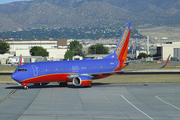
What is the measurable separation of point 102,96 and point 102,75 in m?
11.7

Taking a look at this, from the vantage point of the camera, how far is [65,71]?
48031mm

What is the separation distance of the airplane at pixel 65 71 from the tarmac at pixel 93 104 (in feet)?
6.54

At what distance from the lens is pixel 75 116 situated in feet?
92.1

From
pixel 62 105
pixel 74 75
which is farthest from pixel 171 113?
pixel 74 75

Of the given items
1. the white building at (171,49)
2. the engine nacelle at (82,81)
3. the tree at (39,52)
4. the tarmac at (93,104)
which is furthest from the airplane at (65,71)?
the tree at (39,52)

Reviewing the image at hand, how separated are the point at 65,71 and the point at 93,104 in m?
14.4

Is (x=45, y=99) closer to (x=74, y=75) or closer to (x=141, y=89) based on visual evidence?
(x=74, y=75)

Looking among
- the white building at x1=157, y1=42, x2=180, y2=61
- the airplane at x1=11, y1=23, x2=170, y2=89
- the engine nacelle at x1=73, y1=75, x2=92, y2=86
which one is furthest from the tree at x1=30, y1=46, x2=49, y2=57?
the engine nacelle at x1=73, y1=75, x2=92, y2=86

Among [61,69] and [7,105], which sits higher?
[61,69]

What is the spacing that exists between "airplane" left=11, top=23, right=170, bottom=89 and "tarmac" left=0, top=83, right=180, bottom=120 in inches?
78.5

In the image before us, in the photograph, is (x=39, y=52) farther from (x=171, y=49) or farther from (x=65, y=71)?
(x=65, y=71)

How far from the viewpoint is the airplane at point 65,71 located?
4502 cm

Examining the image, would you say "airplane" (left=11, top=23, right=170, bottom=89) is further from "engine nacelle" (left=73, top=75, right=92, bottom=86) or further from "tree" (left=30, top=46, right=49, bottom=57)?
"tree" (left=30, top=46, right=49, bottom=57)

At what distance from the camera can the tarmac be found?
2827cm
